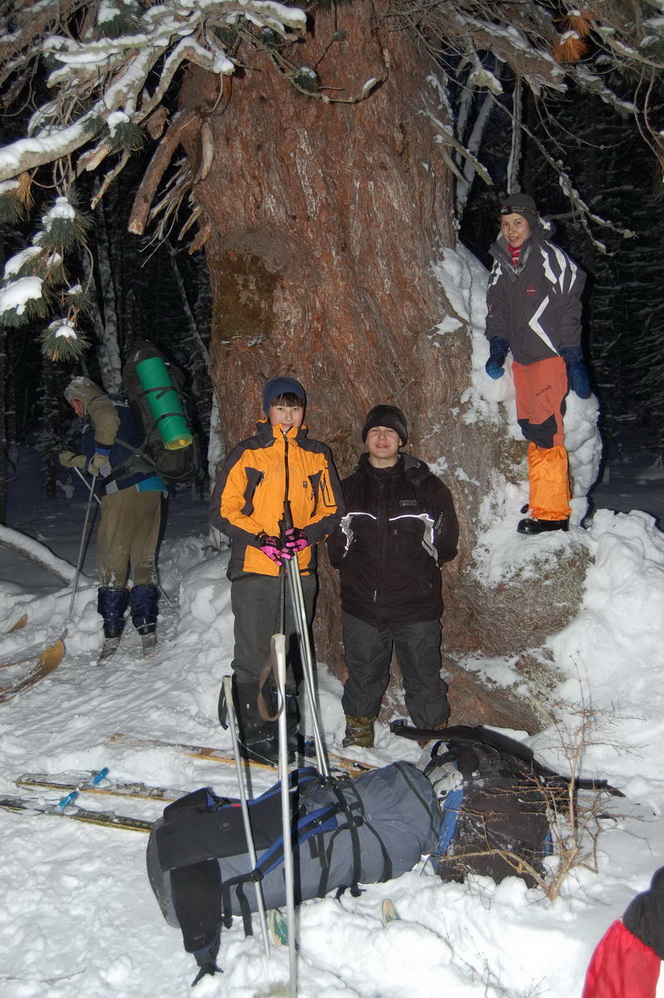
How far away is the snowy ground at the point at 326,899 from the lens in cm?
264

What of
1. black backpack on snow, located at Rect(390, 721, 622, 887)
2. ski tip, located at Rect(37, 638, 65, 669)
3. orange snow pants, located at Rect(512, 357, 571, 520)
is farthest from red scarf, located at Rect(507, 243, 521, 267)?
ski tip, located at Rect(37, 638, 65, 669)

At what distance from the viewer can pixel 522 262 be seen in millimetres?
4402

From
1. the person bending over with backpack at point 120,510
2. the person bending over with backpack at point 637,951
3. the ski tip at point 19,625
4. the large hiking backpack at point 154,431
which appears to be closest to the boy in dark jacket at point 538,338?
the large hiking backpack at point 154,431

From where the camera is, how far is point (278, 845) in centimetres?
293

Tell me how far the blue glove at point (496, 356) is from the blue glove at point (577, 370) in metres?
0.39

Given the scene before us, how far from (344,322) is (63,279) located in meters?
1.91

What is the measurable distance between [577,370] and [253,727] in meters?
3.14

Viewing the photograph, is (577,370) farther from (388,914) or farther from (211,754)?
(211,754)

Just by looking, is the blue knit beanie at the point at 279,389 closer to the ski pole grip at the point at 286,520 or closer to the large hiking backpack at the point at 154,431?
the ski pole grip at the point at 286,520

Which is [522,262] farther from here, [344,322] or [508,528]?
[508,528]

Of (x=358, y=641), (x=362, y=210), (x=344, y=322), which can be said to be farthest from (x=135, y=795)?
(x=362, y=210)

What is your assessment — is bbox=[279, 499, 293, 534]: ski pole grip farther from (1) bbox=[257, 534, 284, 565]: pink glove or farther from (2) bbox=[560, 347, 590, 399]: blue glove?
(2) bbox=[560, 347, 590, 399]: blue glove

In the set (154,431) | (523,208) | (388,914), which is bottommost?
(388,914)

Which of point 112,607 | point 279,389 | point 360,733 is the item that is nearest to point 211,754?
point 360,733
